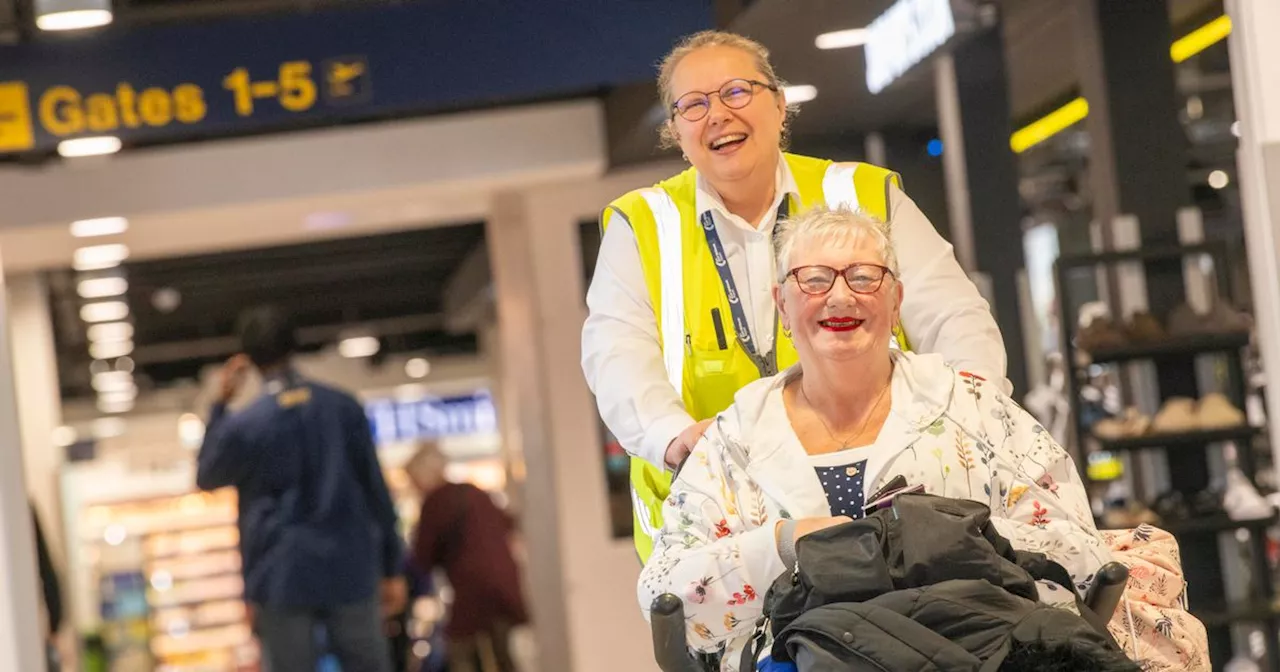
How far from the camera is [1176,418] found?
656 centimetres

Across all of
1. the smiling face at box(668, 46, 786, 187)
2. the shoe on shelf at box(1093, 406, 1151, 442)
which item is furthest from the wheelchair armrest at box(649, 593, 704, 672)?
the shoe on shelf at box(1093, 406, 1151, 442)

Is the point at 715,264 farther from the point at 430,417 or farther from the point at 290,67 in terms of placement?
the point at 430,417

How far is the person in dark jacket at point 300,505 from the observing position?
6250 millimetres

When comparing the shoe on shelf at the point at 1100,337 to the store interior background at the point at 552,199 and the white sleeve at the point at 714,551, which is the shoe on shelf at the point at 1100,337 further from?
the white sleeve at the point at 714,551

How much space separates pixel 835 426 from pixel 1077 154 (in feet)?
35.0

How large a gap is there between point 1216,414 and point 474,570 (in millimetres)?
4885

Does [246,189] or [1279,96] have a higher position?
[246,189]

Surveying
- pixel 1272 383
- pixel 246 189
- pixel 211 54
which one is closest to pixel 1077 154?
pixel 246 189

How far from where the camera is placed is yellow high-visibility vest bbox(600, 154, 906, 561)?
9.72 feet

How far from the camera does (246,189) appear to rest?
28.3 feet

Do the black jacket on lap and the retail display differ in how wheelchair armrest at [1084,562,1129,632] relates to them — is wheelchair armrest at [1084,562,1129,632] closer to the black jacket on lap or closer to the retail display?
the black jacket on lap

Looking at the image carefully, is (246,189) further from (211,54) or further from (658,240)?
(658,240)

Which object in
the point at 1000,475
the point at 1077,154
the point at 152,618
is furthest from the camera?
the point at 152,618

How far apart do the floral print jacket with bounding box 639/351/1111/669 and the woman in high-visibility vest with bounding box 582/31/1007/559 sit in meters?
0.27
